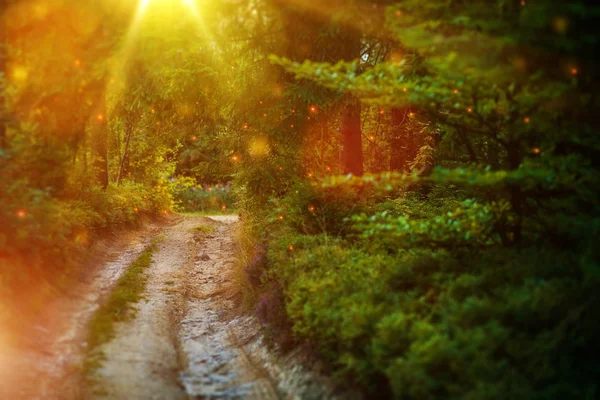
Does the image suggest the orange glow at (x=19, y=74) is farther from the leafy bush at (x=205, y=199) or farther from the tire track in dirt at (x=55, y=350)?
the leafy bush at (x=205, y=199)

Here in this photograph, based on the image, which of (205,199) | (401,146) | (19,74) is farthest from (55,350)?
(205,199)

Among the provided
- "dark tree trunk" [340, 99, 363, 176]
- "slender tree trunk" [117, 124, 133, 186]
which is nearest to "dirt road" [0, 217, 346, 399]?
"dark tree trunk" [340, 99, 363, 176]

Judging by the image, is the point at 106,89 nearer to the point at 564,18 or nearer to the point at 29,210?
the point at 29,210

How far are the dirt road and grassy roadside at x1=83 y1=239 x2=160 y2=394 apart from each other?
3.9 inches

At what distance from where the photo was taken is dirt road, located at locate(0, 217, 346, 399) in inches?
246

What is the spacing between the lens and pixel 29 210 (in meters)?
7.36

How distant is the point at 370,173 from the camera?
7.52 meters

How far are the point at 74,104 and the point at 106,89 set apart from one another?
67cm

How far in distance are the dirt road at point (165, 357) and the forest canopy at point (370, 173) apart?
517mm

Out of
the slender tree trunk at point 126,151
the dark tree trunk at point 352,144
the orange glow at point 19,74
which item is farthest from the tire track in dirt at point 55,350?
the slender tree trunk at point 126,151

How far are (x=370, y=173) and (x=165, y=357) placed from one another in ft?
13.2

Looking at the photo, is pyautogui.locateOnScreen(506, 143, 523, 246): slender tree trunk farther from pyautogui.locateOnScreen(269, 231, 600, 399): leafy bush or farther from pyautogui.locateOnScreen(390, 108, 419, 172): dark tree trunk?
pyautogui.locateOnScreen(390, 108, 419, 172): dark tree trunk

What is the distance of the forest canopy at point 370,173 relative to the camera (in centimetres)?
487

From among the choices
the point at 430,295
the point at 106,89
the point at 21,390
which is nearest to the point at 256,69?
the point at 106,89
